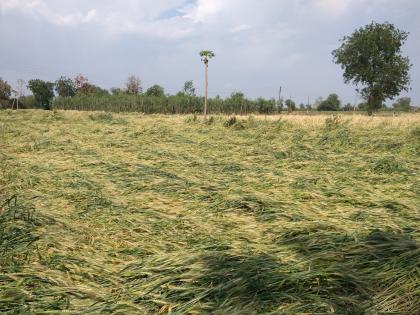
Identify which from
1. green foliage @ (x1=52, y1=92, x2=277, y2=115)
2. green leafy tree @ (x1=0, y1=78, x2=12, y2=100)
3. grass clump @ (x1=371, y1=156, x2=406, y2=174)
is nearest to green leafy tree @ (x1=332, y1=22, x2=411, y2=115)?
green foliage @ (x1=52, y1=92, x2=277, y2=115)

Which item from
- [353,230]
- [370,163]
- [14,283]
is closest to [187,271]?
[14,283]

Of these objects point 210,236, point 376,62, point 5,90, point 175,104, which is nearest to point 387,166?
point 210,236

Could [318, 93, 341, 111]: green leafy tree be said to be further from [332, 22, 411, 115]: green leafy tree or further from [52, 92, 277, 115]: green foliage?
[332, 22, 411, 115]: green leafy tree

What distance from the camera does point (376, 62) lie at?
36.9 meters

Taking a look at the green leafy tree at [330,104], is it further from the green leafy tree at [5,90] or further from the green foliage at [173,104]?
the green leafy tree at [5,90]

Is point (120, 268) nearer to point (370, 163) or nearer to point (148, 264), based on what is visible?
point (148, 264)

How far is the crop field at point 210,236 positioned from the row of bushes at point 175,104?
140 feet

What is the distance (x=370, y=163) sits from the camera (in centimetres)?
673

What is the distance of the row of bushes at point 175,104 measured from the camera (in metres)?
50.2

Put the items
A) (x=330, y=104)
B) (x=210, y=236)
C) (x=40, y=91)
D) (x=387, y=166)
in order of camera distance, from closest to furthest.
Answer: (x=210, y=236)
(x=387, y=166)
(x=40, y=91)
(x=330, y=104)

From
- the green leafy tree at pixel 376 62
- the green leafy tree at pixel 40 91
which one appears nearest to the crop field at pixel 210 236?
the green leafy tree at pixel 376 62

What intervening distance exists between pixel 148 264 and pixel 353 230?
1.79 m

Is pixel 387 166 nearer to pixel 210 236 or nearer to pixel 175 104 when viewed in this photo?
pixel 210 236

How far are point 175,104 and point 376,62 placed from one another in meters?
25.1
